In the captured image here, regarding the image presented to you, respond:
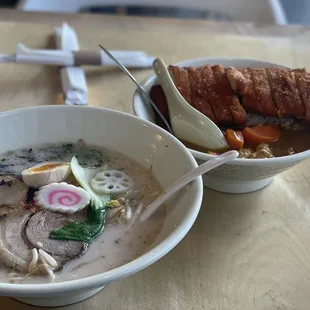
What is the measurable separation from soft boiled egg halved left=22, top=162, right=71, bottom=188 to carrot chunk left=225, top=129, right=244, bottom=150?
311 mm

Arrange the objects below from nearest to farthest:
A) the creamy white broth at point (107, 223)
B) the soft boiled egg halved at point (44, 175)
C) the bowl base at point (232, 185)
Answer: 1. the creamy white broth at point (107, 223)
2. the soft boiled egg halved at point (44, 175)
3. the bowl base at point (232, 185)

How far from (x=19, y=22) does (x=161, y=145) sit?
890 millimetres

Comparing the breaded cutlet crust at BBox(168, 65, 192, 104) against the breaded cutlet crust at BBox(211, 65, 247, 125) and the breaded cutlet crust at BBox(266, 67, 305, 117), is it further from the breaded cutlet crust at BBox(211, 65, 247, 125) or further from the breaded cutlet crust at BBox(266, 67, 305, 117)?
the breaded cutlet crust at BBox(266, 67, 305, 117)

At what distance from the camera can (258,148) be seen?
912mm

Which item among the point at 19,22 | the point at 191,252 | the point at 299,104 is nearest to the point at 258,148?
the point at 299,104

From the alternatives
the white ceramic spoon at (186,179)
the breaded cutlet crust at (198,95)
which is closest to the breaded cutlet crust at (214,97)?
the breaded cutlet crust at (198,95)

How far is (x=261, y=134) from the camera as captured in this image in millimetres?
950

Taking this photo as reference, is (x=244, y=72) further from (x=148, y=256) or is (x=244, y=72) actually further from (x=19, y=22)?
(x=19, y=22)

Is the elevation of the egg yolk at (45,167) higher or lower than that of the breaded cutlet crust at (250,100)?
lower

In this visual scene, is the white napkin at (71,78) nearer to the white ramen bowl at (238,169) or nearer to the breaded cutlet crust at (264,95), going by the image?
the white ramen bowl at (238,169)

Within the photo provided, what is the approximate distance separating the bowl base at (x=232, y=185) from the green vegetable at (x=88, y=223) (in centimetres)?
22

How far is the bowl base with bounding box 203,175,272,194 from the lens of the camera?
883 mm

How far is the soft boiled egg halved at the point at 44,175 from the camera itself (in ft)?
2.41

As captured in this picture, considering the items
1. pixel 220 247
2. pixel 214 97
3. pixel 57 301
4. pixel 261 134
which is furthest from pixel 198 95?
pixel 57 301
